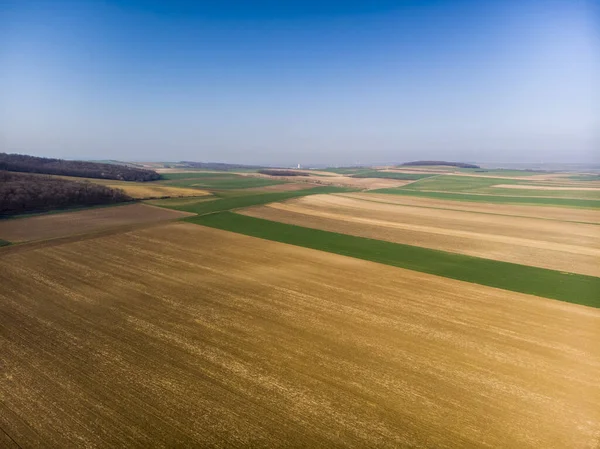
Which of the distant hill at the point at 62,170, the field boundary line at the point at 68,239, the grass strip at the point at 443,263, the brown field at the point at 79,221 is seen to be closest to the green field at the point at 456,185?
the grass strip at the point at 443,263

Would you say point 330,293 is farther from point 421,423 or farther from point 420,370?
point 421,423

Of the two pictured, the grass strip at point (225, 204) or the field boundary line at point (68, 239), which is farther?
the grass strip at point (225, 204)

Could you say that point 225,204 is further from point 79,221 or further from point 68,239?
point 68,239

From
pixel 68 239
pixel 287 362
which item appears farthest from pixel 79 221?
pixel 287 362

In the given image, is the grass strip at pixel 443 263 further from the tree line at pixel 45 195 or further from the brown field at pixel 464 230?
the tree line at pixel 45 195

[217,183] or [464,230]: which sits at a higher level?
[217,183]

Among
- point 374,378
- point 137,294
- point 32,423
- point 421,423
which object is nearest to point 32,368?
point 32,423
